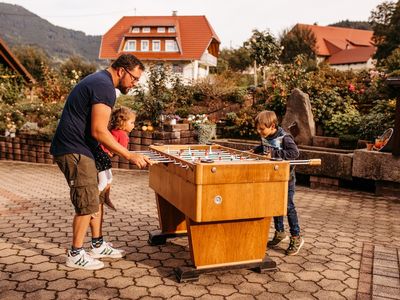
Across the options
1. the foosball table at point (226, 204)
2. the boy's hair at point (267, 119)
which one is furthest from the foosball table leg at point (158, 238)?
the boy's hair at point (267, 119)

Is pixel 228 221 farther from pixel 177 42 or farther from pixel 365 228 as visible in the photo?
pixel 177 42

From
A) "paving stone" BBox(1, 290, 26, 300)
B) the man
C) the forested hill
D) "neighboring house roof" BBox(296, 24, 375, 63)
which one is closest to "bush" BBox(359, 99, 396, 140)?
the man

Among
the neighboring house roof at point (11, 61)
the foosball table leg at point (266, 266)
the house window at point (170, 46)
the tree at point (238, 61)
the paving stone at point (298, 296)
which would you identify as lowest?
the paving stone at point (298, 296)

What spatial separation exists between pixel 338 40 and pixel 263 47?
183ft

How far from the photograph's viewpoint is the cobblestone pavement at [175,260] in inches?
139

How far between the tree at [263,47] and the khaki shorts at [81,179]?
17.2 metres

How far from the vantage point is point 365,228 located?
18.5 feet

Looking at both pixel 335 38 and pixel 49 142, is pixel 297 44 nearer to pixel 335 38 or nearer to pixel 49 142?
pixel 335 38

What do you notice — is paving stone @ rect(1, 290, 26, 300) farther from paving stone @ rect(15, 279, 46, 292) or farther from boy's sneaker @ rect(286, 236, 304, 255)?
boy's sneaker @ rect(286, 236, 304, 255)

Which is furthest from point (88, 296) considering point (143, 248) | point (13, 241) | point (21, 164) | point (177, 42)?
point (177, 42)

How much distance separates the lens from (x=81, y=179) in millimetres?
3781

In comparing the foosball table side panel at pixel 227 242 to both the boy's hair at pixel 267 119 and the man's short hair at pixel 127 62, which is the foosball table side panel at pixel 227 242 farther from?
the man's short hair at pixel 127 62

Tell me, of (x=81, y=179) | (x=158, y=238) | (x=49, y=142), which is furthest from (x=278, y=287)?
(x=49, y=142)

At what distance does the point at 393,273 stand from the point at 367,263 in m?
0.31
